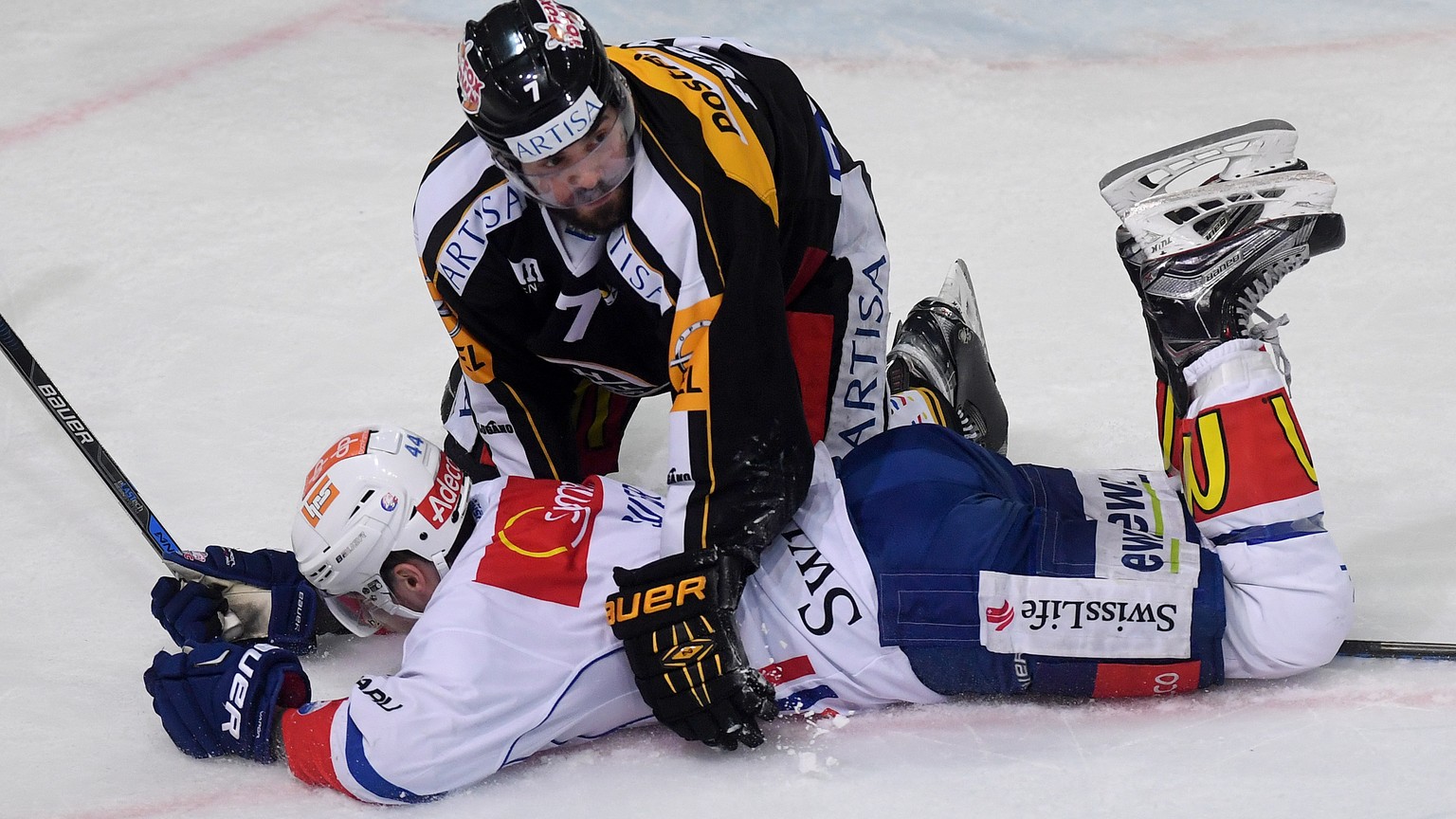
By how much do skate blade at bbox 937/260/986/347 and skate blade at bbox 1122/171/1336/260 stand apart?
3.28 ft

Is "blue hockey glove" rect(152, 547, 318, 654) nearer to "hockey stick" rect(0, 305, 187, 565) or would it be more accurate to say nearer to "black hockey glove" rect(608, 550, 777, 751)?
"hockey stick" rect(0, 305, 187, 565)

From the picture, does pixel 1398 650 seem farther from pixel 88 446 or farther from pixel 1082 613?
pixel 88 446

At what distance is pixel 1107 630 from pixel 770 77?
1.28 m

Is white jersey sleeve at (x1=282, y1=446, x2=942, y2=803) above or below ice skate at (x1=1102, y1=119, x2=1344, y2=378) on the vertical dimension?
below

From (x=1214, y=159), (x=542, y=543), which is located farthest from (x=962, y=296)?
(x=542, y=543)

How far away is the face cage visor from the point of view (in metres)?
2.47

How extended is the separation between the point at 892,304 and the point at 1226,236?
1.68 m

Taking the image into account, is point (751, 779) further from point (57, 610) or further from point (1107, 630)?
point (57, 610)

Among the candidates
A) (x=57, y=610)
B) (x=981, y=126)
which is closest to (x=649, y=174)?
(x=57, y=610)

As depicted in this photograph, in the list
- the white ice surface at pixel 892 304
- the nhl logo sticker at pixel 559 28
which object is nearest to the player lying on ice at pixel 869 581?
the white ice surface at pixel 892 304

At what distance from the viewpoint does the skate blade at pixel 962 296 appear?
3717 millimetres

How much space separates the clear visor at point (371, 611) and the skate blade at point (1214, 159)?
151cm

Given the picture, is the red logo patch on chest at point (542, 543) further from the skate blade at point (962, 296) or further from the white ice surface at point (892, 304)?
the skate blade at point (962, 296)

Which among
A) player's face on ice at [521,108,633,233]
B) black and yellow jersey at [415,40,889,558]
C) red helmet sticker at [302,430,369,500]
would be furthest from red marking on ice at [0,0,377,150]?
player's face on ice at [521,108,633,233]
